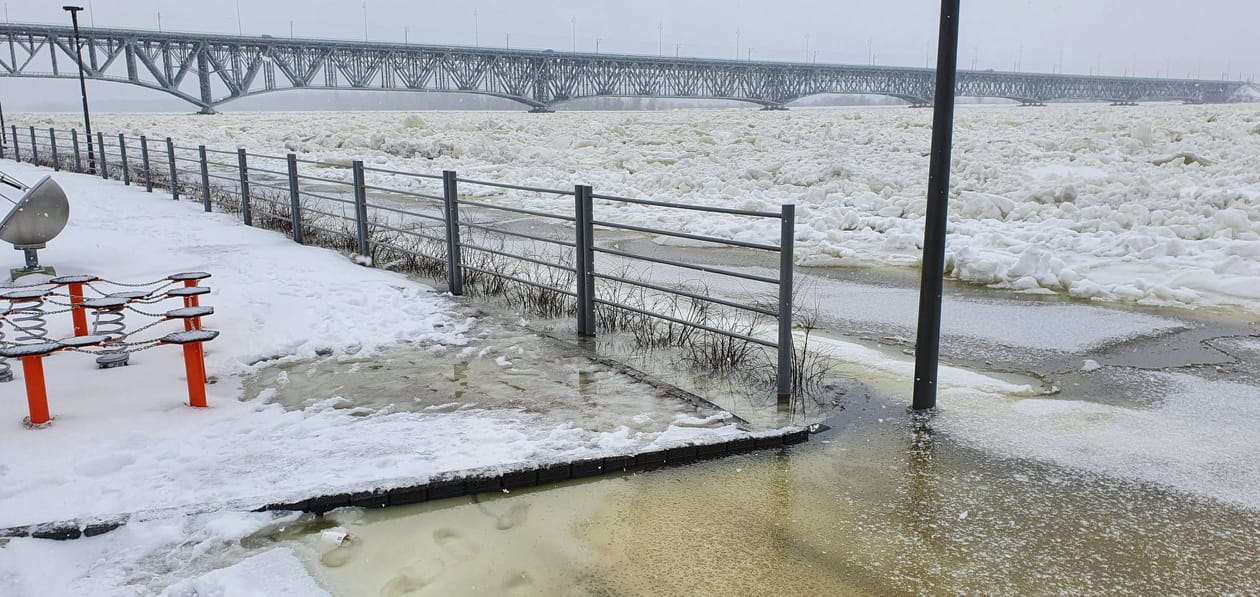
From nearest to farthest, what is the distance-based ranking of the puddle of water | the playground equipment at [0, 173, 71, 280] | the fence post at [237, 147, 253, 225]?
the puddle of water < the playground equipment at [0, 173, 71, 280] < the fence post at [237, 147, 253, 225]

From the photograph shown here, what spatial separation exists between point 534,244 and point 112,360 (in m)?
7.99

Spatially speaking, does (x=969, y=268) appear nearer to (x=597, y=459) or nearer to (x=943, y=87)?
(x=943, y=87)

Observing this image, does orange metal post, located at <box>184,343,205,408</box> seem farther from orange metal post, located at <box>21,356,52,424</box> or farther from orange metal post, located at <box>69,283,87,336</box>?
orange metal post, located at <box>69,283,87,336</box>

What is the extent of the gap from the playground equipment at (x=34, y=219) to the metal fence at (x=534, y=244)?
2.91 m

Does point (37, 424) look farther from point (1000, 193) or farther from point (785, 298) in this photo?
point (1000, 193)

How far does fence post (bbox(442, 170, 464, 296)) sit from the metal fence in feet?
0.04

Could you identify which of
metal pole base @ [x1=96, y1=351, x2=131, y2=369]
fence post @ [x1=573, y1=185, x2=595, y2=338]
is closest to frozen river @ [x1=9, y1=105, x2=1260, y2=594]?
fence post @ [x1=573, y1=185, x2=595, y2=338]

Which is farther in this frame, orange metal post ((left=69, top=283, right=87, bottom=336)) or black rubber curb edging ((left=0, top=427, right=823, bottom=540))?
orange metal post ((left=69, top=283, right=87, bottom=336))

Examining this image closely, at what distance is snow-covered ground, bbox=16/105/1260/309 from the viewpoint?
10.6 meters

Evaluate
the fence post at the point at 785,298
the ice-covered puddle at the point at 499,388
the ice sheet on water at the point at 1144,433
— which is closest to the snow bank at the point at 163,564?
the ice-covered puddle at the point at 499,388

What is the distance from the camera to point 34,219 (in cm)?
974

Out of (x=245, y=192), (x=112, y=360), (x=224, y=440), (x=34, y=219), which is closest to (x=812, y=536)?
(x=224, y=440)

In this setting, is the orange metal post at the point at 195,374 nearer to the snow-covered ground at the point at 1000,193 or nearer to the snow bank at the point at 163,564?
the snow bank at the point at 163,564

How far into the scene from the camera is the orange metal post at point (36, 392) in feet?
17.0
